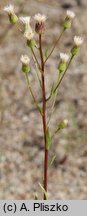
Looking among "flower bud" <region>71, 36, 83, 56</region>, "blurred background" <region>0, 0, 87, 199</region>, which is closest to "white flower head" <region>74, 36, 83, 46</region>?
"flower bud" <region>71, 36, 83, 56</region>

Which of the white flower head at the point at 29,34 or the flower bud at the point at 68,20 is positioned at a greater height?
the flower bud at the point at 68,20

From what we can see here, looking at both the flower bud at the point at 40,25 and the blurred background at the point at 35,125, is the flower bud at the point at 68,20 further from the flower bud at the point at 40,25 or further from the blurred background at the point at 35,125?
the blurred background at the point at 35,125

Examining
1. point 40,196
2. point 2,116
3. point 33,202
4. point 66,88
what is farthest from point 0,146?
point 33,202

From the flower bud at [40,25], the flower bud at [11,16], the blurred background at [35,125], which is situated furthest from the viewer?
the blurred background at [35,125]

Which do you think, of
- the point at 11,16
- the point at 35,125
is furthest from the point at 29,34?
the point at 35,125

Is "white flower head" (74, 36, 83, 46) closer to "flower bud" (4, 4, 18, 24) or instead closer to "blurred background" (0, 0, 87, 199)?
"flower bud" (4, 4, 18, 24)

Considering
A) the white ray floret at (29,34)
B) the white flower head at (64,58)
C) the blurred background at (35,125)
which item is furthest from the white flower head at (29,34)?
the blurred background at (35,125)

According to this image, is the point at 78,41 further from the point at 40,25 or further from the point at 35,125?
the point at 35,125

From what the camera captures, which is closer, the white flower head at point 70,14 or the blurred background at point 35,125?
the white flower head at point 70,14
